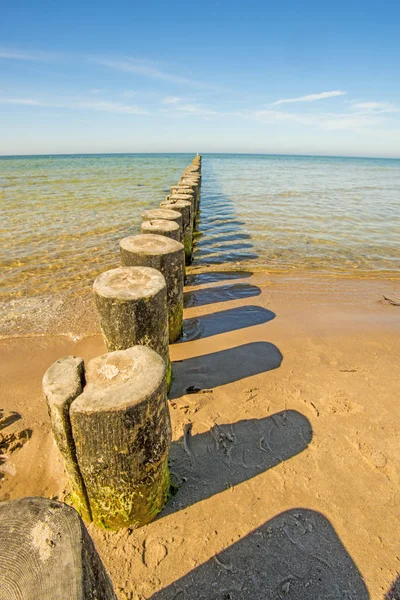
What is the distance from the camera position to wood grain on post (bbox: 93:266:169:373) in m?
3.03

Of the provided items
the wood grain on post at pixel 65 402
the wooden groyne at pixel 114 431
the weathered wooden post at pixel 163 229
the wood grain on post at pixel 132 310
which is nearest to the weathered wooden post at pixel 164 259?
the weathered wooden post at pixel 163 229

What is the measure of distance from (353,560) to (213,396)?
186 centimetres

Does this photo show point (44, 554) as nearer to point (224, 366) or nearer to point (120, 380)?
point (120, 380)

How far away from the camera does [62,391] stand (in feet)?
6.64

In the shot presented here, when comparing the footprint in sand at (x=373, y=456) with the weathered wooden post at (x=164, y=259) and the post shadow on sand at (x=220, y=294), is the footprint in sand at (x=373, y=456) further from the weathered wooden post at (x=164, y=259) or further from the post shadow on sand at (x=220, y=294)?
the post shadow on sand at (x=220, y=294)

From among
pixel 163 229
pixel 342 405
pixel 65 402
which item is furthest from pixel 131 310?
pixel 342 405

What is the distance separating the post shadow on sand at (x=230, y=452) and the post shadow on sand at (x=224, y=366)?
2.35 feet

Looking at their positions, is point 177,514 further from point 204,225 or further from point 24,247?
point 204,225

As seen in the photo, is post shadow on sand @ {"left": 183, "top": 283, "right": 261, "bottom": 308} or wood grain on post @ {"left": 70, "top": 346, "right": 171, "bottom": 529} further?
post shadow on sand @ {"left": 183, "top": 283, "right": 261, "bottom": 308}

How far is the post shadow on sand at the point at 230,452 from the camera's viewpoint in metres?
2.74

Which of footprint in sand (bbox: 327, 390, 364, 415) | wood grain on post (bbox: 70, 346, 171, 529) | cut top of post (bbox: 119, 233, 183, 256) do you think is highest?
cut top of post (bbox: 119, 233, 183, 256)

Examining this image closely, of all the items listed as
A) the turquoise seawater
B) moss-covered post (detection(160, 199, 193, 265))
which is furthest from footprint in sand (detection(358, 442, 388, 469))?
moss-covered post (detection(160, 199, 193, 265))

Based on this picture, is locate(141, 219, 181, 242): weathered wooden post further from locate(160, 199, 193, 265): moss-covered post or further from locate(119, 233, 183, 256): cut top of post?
locate(160, 199, 193, 265): moss-covered post

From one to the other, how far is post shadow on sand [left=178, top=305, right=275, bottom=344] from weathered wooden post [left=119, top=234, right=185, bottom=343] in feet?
1.56
